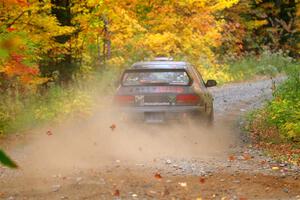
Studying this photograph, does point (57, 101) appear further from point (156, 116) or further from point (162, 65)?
point (156, 116)

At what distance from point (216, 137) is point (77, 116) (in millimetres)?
3615

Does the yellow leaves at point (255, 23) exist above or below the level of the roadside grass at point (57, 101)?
below

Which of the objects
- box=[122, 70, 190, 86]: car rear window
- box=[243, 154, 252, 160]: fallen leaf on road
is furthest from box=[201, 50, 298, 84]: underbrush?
box=[243, 154, 252, 160]: fallen leaf on road

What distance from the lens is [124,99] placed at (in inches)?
394

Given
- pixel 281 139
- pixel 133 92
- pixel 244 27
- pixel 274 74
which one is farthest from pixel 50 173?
pixel 244 27

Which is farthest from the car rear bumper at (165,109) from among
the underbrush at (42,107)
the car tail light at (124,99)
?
the underbrush at (42,107)

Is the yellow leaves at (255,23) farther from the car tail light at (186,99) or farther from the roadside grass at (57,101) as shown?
the car tail light at (186,99)

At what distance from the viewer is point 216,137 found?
1099cm

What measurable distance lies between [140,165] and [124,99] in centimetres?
224

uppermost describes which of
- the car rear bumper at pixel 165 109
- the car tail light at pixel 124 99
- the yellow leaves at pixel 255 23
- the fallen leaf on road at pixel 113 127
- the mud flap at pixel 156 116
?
the car tail light at pixel 124 99

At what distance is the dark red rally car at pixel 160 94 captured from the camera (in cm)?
985

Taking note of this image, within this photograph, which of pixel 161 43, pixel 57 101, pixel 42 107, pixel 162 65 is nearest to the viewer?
pixel 162 65

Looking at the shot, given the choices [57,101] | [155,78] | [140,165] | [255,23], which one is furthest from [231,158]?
[255,23]

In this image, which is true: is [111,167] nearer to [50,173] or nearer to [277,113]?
[50,173]
